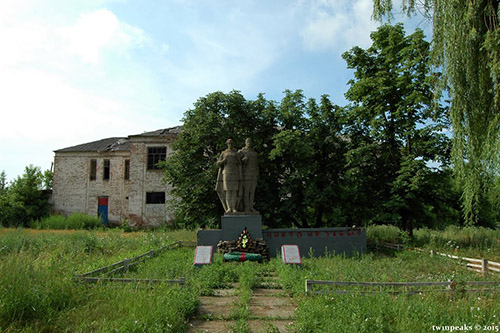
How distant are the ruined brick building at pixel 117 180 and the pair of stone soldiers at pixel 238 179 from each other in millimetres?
13562

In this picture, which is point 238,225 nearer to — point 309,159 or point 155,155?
point 309,159

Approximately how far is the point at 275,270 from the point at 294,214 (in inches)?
288

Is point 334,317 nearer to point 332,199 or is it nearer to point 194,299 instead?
point 194,299

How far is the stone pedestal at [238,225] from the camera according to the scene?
12893 mm

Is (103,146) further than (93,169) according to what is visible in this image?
Yes

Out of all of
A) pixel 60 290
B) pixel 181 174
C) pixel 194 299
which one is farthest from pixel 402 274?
pixel 181 174

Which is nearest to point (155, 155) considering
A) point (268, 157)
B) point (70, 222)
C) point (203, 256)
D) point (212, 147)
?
point (70, 222)

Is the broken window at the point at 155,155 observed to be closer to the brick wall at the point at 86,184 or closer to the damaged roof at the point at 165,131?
the damaged roof at the point at 165,131

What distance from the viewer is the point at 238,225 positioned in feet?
42.5

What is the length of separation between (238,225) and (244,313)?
764cm

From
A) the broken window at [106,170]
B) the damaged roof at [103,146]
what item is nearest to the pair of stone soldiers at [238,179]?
the damaged roof at [103,146]

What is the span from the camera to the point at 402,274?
Result: 869 cm

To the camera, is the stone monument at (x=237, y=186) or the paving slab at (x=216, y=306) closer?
the paving slab at (x=216, y=306)

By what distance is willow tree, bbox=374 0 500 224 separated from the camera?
734 centimetres
